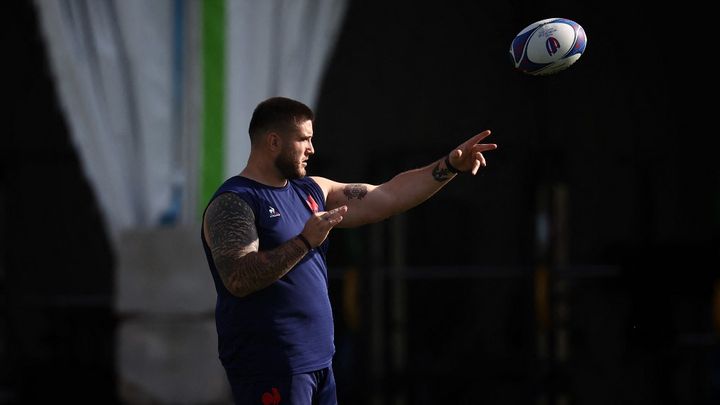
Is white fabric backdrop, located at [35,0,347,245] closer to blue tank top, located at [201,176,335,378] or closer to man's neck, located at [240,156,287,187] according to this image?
man's neck, located at [240,156,287,187]

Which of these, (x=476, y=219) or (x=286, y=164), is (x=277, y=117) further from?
(x=476, y=219)

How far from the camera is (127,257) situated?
589 centimetres

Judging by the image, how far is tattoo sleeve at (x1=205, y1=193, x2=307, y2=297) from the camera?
3559mm

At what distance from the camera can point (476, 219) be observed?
7.87m

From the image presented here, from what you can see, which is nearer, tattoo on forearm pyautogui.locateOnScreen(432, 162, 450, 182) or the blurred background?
tattoo on forearm pyautogui.locateOnScreen(432, 162, 450, 182)

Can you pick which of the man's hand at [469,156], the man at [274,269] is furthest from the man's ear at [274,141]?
the man's hand at [469,156]

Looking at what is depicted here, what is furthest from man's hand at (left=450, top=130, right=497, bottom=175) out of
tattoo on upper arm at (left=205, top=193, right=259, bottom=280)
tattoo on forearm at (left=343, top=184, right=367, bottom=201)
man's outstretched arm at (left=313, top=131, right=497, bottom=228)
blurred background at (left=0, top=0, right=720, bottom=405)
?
blurred background at (left=0, top=0, right=720, bottom=405)

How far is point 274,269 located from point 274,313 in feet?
0.80

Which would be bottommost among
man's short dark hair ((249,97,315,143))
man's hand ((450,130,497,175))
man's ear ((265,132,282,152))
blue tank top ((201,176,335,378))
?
blue tank top ((201,176,335,378))

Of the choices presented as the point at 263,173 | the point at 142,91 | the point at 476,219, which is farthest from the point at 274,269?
the point at 476,219

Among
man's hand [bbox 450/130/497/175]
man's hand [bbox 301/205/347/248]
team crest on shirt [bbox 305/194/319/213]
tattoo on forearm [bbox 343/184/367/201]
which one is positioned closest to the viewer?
man's hand [bbox 301/205/347/248]

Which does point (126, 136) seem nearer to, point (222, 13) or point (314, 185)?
point (222, 13)

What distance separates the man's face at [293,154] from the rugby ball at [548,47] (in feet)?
3.46

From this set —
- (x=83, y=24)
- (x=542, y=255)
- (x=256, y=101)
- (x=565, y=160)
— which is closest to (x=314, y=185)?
(x=256, y=101)
